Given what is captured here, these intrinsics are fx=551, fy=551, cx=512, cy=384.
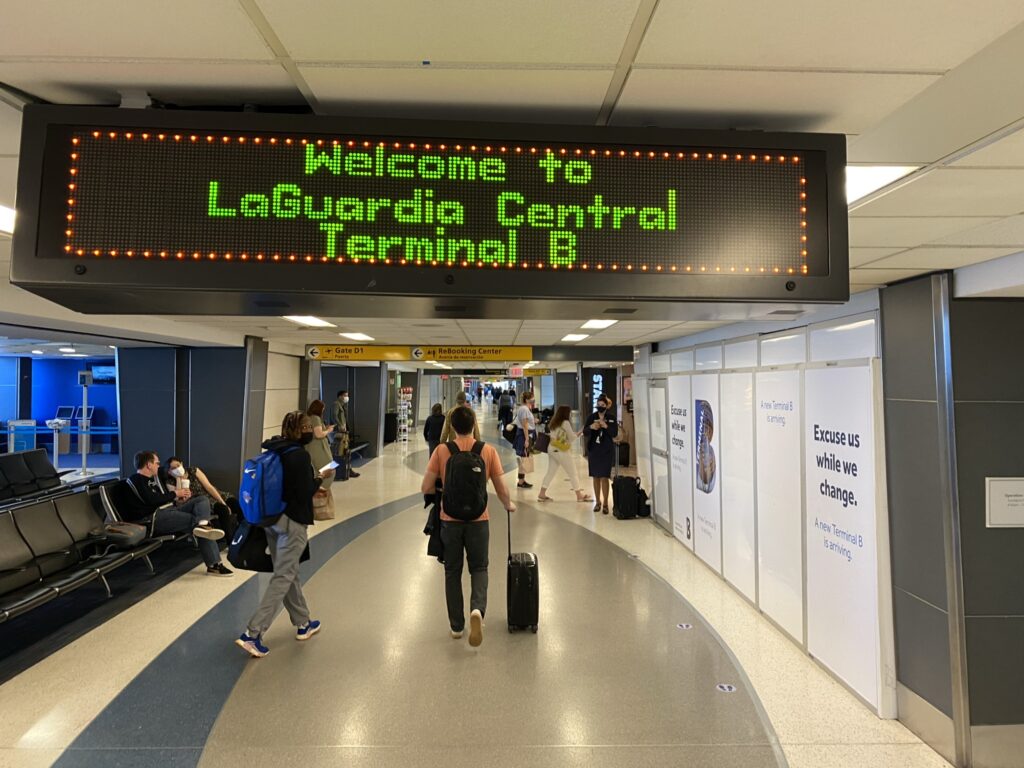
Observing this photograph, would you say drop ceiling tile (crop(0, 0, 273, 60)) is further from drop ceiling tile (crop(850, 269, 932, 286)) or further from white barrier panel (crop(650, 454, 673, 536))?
white barrier panel (crop(650, 454, 673, 536))

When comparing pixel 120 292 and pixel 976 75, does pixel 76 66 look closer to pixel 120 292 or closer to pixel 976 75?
pixel 120 292

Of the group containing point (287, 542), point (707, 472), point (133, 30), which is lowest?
point (287, 542)

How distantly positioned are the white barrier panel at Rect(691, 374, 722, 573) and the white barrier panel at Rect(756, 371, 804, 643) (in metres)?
0.97

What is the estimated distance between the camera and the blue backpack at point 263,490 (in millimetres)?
4004

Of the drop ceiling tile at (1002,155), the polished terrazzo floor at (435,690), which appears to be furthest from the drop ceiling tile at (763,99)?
the polished terrazzo floor at (435,690)

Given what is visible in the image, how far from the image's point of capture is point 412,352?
10.8m

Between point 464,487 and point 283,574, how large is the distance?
1.50 meters

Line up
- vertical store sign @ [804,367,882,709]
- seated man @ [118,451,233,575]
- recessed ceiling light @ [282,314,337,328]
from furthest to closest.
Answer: recessed ceiling light @ [282,314,337,328], seated man @ [118,451,233,575], vertical store sign @ [804,367,882,709]

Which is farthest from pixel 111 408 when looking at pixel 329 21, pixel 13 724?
pixel 329 21

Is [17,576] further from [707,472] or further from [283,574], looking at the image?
[707,472]

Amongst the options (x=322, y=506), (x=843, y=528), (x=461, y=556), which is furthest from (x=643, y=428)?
(x=461, y=556)

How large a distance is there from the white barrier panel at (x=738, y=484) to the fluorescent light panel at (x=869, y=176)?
3360 millimetres

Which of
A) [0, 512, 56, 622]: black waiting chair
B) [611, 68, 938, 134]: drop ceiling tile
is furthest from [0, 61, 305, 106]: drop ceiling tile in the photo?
[0, 512, 56, 622]: black waiting chair

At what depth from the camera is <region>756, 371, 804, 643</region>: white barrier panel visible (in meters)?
4.49
